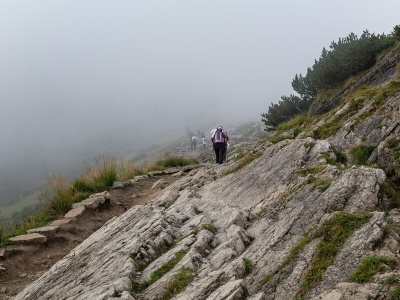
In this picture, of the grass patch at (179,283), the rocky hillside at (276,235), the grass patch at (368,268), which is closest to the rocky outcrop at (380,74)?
the rocky hillside at (276,235)

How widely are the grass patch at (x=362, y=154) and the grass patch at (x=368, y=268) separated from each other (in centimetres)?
506

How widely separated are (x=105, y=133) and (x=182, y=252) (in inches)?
3931

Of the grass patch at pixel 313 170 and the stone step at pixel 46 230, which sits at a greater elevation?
the stone step at pixel 46 230

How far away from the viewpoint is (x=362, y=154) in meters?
10.1

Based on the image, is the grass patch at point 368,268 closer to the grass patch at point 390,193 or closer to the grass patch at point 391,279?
the grass patch at point 391,279

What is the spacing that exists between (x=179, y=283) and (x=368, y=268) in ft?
10.3

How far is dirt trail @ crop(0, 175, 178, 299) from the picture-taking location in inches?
433

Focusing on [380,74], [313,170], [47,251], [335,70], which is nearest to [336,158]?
[313,170]

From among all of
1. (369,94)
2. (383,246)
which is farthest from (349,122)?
(383,246)

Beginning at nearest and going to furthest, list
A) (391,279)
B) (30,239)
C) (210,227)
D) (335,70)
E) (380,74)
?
(391,279)
(210,227)
(30,239)
(380,74)
(335,70)

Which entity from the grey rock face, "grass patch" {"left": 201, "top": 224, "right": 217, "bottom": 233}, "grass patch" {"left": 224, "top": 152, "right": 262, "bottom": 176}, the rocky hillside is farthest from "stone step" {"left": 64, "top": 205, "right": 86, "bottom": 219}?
"grass patch" {"left": 201, "top": 224, "right": 217, "bottom": 233}

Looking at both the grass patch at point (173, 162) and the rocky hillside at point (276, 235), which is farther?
the grass patch at point (173, 162)

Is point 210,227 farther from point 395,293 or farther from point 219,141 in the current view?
point 219,141

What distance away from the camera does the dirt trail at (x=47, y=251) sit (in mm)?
11008
